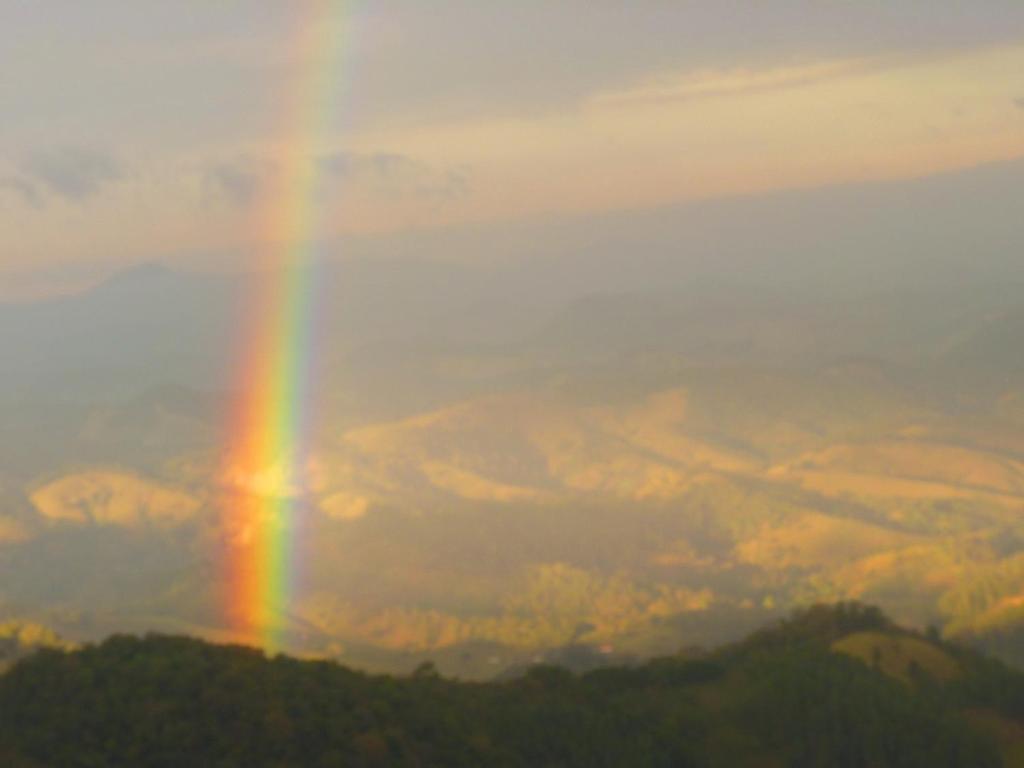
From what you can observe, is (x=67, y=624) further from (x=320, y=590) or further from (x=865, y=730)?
(x=865, y=730)

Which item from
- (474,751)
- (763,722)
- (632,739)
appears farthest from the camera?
(763,722)

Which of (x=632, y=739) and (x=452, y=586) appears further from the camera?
(x=452, y=586)

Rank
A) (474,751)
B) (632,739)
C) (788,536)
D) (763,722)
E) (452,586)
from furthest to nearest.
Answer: (788,536) < (452,586) < (763,722) < (632,739) < (474,751)

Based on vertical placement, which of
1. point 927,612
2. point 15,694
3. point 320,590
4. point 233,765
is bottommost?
point 233,765

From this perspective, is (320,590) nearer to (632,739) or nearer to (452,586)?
(452,586)

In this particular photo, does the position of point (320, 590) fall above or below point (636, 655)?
above

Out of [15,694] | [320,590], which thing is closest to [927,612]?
[320,590]
